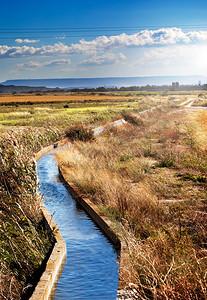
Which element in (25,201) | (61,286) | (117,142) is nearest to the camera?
(61,286)

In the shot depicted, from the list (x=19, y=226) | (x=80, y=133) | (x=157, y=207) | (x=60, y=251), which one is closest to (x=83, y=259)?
(x=60, y=251)

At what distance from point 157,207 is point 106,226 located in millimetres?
992

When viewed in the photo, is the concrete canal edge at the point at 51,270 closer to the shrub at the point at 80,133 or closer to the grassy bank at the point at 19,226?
the grassy bank at the point at 19,226

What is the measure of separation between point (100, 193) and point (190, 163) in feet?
14.0

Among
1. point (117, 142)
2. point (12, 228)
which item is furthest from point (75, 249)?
point (117, 142)

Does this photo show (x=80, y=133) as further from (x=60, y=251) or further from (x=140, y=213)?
(x=60, y=251)

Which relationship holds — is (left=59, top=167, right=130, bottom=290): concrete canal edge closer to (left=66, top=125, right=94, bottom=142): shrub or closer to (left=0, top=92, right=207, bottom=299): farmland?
(left=0, top=92, right=207, bottom=299): farmland

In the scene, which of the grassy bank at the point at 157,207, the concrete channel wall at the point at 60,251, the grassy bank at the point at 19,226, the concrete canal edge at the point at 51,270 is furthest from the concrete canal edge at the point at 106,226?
the grassy bank at the point at 19,226

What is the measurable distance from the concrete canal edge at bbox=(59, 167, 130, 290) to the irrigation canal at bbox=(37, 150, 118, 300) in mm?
100

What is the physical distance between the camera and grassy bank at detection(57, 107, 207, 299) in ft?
13.7

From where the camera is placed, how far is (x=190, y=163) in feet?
41.0

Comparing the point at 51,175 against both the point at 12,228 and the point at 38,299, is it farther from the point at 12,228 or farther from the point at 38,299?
the point at 38,299

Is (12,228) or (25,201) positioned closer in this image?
(12,228)

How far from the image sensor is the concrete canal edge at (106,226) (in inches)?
197
